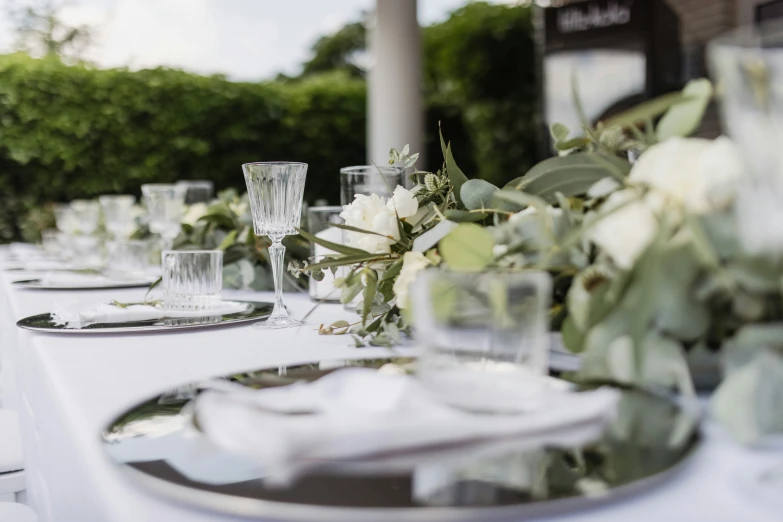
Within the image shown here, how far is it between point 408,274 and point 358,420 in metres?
0.37

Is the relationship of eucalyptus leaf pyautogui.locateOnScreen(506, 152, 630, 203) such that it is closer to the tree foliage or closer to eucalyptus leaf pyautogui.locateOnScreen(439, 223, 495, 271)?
eucalyptus leaf pyautogui.locateOnScreen(439, 223, 495, 271)

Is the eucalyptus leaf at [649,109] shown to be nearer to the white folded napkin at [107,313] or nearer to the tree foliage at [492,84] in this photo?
the white folded napkin at [107,313]

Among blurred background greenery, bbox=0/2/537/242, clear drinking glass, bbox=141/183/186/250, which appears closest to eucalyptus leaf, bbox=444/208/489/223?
clear drinking glass, bbox=141/183/186/250

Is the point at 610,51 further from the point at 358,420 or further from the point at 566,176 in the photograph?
the point at 358,420

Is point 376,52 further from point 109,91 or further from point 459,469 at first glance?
point 459,469

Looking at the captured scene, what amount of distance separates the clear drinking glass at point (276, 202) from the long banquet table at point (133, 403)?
2.4 inches

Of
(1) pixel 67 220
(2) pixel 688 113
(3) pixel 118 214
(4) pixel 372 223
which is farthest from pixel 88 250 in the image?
(2) pixel 688 113

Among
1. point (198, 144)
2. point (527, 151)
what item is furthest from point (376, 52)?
point (527, 151)

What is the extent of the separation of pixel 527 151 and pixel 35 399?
7478 millimetres

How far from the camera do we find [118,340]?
104cm

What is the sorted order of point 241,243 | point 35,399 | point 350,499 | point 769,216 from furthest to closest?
point 241,243 < point 35,399 < point 769,216 < point 350,499

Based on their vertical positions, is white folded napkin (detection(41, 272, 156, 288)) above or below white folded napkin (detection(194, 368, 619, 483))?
below

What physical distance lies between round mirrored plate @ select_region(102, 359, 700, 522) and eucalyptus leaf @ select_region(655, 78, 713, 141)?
0.27m

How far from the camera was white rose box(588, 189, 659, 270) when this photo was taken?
0.61 m
